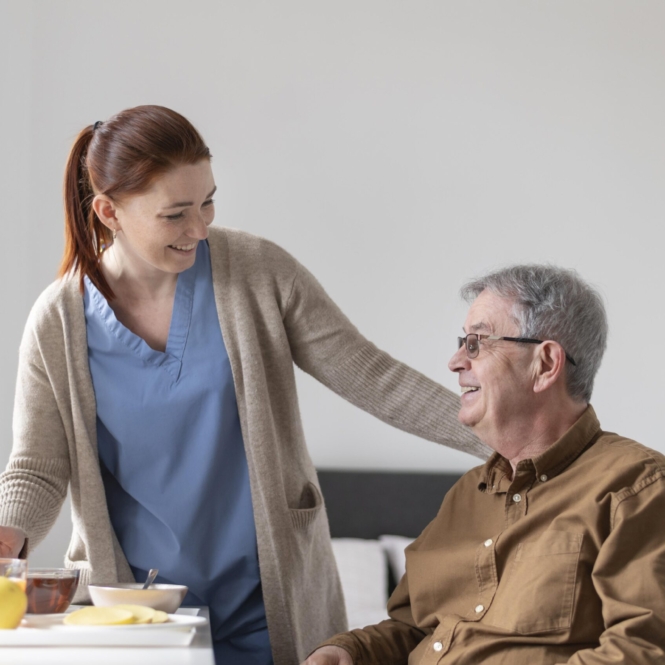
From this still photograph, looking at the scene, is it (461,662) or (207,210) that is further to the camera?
(207,210)

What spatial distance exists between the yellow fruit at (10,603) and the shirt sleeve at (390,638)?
22.0 inches

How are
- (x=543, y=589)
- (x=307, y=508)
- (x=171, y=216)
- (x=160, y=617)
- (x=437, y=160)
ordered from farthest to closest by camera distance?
1. (x=437, y=160)
2. (x=307, y=508)
3. (x=171, y=216)
4. (x=543, y=589)
5. (x=160, y=617)

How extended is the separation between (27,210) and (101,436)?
89.1 inches

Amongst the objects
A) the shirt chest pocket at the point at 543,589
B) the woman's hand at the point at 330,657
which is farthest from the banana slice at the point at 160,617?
the shirt chest pocket at the point at 543,589

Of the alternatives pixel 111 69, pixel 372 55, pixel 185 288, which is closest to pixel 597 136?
pixel 372 55

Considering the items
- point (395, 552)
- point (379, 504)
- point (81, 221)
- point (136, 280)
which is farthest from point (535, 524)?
point (379, 504)

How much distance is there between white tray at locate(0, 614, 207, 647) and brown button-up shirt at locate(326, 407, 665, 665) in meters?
0.46

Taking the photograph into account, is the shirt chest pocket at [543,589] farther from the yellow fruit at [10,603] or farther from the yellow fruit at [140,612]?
the yellow fruit at [10,603]

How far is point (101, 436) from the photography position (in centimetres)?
167

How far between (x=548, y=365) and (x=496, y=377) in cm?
9

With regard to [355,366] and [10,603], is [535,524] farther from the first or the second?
[10,603]

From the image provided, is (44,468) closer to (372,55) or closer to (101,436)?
(101,436)

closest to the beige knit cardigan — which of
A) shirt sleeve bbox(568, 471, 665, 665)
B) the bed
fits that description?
shirt sleeve bbox(568, 471, 665, 665)

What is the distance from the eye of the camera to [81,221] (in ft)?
5.64
